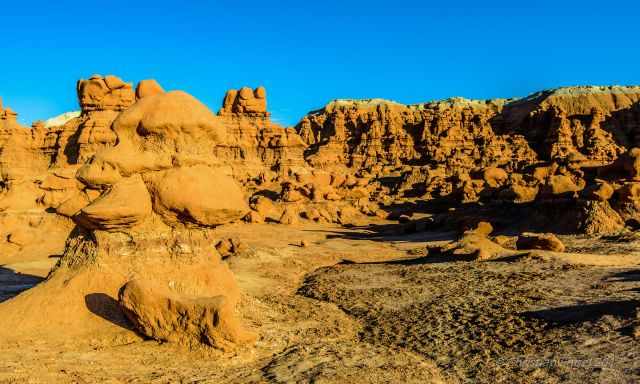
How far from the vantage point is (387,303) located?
7.56m

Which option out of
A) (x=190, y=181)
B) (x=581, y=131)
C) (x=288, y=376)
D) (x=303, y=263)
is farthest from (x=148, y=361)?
(x=581, y=131)

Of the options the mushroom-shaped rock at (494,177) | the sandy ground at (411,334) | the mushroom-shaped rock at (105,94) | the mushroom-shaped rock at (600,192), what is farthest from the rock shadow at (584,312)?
the mushroom-shaped rock at (105,94)

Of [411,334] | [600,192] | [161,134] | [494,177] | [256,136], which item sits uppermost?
[256,136]

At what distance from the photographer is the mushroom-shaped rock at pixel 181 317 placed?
5059mm

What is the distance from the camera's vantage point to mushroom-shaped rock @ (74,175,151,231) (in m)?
5.98

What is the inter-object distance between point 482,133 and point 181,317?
49693 mm

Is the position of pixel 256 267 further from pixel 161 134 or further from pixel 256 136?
pixel 256 136

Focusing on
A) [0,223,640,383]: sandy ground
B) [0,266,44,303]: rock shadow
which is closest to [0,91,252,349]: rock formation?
[0,223,640,383]: sandy ground

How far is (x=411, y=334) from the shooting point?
600 cm

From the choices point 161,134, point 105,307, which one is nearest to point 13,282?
point 105,307

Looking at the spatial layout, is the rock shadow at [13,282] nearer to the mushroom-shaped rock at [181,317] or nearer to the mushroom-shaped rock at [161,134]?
the mushroom-shaped rock at [161,134]

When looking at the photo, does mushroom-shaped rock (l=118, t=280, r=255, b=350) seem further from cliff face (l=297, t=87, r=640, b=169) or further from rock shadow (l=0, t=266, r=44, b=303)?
cliff face (l=297, t=87, r=640, b=169)

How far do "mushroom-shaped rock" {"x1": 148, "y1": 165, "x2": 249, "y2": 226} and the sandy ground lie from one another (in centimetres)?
148

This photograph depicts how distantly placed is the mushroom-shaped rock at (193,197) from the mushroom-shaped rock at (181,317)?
1.25 m
